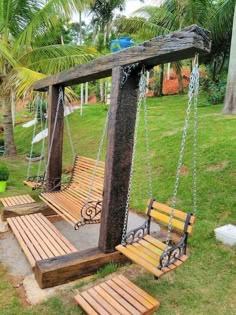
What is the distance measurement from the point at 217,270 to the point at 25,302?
87.4 inches

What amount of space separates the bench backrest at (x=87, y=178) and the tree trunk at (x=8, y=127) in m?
5.13

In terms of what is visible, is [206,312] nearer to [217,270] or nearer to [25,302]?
[217,270]

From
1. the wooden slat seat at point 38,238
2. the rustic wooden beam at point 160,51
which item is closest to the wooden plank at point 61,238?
the wooden slat seat at point 38,238

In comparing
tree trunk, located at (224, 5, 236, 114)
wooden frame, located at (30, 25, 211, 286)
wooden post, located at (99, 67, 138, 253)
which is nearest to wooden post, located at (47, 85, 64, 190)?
wooden frame, located at (30, 25, 211, 286)

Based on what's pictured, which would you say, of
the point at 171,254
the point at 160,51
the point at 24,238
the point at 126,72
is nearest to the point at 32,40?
the point at 126,72

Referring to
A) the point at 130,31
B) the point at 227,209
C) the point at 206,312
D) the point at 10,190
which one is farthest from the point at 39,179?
the point at 130,31

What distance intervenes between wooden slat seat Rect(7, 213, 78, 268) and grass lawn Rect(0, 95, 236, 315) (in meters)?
0.46

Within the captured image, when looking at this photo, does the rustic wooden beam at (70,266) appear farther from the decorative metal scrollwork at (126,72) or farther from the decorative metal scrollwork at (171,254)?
the decorative metal scrollwork at (126,72)

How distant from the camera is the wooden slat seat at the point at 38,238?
11.9 feet

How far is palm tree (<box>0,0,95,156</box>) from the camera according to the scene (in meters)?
8.73

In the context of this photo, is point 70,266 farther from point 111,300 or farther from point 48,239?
point 48,239

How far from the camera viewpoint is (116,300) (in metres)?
2.84

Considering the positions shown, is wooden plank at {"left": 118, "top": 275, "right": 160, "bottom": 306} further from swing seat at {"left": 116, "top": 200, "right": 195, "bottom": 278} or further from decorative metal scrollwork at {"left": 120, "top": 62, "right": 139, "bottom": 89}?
decorative metal scrollwork at {"left": 120, "top": 62, "right": 139, "bottom": 89}

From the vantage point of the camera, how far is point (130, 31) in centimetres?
1512
